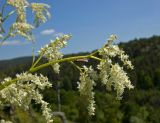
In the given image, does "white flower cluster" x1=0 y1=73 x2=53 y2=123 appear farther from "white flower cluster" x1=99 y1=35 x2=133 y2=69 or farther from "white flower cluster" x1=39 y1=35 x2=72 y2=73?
"white flower cluster" x1=99 y1=35 x2=133 y2=69

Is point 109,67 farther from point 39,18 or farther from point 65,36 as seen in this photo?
point 39,18

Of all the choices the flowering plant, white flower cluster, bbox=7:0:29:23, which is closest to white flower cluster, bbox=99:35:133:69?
the flowering plant

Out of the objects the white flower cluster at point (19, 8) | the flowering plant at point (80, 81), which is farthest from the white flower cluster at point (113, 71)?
the white flower cluster at point (19, 8)

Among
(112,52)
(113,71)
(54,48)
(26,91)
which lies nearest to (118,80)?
(113,71)

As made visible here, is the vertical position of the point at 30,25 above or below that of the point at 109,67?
above

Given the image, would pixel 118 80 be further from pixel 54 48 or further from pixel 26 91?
pixel 26 91

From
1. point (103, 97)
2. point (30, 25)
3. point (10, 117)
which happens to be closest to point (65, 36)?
point (30, 25)

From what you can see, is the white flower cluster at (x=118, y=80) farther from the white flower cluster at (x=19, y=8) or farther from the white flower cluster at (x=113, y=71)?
the white flower cluster at (x=19, y=8)
